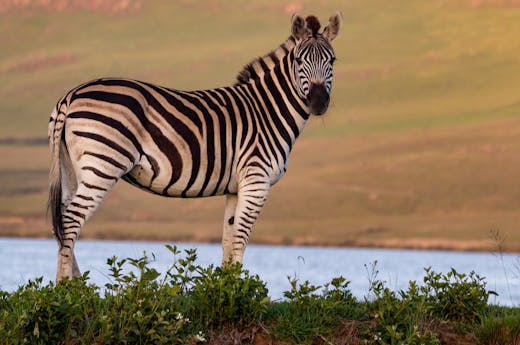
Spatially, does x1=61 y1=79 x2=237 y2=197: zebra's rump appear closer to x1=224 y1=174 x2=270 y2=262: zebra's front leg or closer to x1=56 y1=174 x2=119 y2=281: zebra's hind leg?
x1=56 y1=174 x2=119 y2=281: zebra's hind leg

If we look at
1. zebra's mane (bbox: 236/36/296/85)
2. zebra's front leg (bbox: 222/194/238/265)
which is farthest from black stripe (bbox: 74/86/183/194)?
zebra's mane (bbox: 236/36/296/85)

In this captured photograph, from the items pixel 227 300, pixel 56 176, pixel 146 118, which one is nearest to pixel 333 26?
pixel 146 118

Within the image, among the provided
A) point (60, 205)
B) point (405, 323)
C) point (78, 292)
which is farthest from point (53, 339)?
point (405, 323)

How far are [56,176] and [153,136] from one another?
1.34m

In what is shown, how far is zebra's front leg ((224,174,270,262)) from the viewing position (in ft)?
39.7

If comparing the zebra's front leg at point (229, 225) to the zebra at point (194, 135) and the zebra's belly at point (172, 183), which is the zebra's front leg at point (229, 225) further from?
the zebra's belly at point (172, 183)

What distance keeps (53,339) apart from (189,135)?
3.84 metres

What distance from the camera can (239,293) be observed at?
9.63 meters

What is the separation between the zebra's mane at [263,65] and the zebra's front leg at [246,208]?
1907 mm

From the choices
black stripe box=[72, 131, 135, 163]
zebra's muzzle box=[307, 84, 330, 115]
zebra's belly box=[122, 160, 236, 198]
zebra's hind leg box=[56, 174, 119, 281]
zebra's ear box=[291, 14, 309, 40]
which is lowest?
zebra's hind leg box=[56, 174, 119, 281]

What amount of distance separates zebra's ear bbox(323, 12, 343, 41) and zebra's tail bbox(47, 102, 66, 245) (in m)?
4.01

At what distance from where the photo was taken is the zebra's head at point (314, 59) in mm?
12492

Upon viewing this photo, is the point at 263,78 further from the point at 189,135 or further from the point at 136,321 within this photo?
the point at 136,321

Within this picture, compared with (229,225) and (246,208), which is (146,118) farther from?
(229,225)
